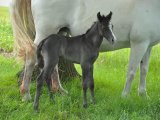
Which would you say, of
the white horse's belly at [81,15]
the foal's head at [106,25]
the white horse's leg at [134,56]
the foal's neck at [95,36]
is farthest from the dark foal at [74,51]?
the white horse's leg at [134,56]

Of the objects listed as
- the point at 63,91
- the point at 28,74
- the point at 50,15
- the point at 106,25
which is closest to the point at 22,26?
the point at 50,15

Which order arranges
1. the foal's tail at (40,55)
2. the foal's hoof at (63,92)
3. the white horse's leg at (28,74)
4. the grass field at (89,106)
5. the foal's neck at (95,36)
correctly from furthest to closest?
the foal's hoof at (63,92) < the white horse's leg at (28,74) < the foal's tail at (40,55) < the foal's neck at (95,36) < the grass field at (89,106)

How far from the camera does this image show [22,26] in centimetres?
641

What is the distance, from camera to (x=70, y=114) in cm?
545

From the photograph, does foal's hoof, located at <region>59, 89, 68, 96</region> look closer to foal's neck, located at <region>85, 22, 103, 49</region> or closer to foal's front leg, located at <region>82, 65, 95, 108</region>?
foal's front leg, located at <region>82, 65, 95, 108</region>

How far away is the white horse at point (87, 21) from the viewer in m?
5.96

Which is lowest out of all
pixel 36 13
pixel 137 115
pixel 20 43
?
pixel 137 115

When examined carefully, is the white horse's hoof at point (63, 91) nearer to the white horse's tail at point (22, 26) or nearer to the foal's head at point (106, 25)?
the white horse's tail at point (22, 26)

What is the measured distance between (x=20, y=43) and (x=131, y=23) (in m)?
1.84

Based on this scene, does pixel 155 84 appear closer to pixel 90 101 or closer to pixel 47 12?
pixel 90 101

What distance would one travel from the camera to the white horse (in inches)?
235

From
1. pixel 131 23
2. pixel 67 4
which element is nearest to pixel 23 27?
pixel 67 4

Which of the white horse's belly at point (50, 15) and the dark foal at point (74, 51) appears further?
the white horse's belly at point (50, 15)

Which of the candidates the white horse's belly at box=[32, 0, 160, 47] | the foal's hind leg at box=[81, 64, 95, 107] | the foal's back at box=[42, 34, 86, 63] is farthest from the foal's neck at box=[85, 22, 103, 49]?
the white horse's belly at box=[32, 0, 160, 47]
